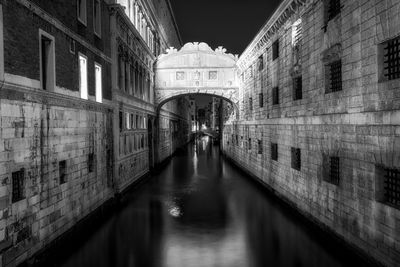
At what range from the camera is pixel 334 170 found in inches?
438

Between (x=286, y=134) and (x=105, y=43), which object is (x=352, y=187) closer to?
(x=286, y=134)

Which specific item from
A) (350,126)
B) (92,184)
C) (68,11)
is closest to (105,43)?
(68,11)

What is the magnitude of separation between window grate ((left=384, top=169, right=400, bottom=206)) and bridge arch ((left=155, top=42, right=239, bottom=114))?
22830 millimetres

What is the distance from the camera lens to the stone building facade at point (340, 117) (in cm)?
807

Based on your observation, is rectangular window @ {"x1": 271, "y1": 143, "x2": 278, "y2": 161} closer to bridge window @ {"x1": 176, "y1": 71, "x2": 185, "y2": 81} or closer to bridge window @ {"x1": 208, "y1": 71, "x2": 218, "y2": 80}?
bridge window @ {"x1": 208, "y1": 71, "x2": 218, "y2": 80}

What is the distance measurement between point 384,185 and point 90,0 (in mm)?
12103

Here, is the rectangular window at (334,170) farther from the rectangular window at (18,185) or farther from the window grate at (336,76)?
the rectangular window at (18,185)

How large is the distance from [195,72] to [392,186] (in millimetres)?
23368

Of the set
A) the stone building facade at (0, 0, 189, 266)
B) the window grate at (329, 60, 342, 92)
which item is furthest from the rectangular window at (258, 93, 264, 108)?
the window grate at (329, 60, 342, 92)

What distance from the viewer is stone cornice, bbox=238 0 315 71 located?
14724 millimetres

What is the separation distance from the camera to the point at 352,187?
9719 millimetres

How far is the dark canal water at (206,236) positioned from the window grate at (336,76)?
4.64m

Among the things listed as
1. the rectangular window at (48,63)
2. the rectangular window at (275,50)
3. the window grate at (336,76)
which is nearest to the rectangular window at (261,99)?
the rectangular window at (275,50)

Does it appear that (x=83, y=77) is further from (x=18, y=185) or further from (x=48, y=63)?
(x=18, y=185)
